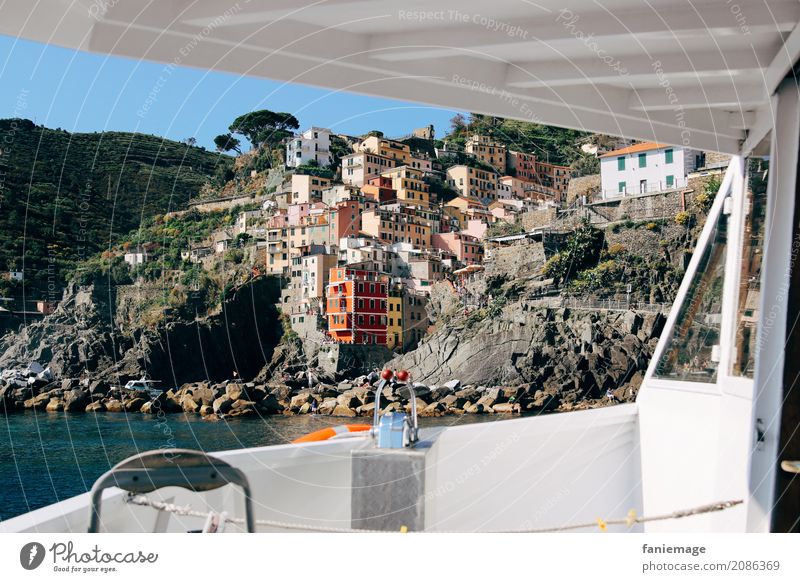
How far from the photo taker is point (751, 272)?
1978mm

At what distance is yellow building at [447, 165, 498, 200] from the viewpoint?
32000mm

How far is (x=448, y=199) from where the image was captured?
3175 cm

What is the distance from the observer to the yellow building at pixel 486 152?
3212cm

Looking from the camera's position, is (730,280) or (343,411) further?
(343,411)

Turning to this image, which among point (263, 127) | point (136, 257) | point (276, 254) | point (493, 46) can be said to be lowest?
point (493, 46)

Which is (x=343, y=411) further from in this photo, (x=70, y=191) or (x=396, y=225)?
(x=70, y=191)

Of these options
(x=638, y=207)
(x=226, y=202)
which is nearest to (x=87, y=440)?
(x=226, y=202)

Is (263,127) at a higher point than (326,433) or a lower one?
higher

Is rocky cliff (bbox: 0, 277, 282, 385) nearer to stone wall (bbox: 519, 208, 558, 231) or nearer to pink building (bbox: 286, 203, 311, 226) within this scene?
pink building (bbox: 286, 203, 311, 226)

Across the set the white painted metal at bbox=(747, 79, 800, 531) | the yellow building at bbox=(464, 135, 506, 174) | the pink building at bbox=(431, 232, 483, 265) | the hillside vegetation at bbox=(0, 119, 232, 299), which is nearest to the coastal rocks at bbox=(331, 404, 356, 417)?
the hillside vegetation at bbox=(0, 119, 232, 299)

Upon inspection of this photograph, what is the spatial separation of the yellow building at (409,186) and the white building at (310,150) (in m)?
3.31

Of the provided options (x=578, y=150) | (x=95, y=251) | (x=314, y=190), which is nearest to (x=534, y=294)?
(x=578, y=150)

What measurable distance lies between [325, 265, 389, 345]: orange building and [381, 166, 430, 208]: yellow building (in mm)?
4460

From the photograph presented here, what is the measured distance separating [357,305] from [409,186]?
689 centimetres
